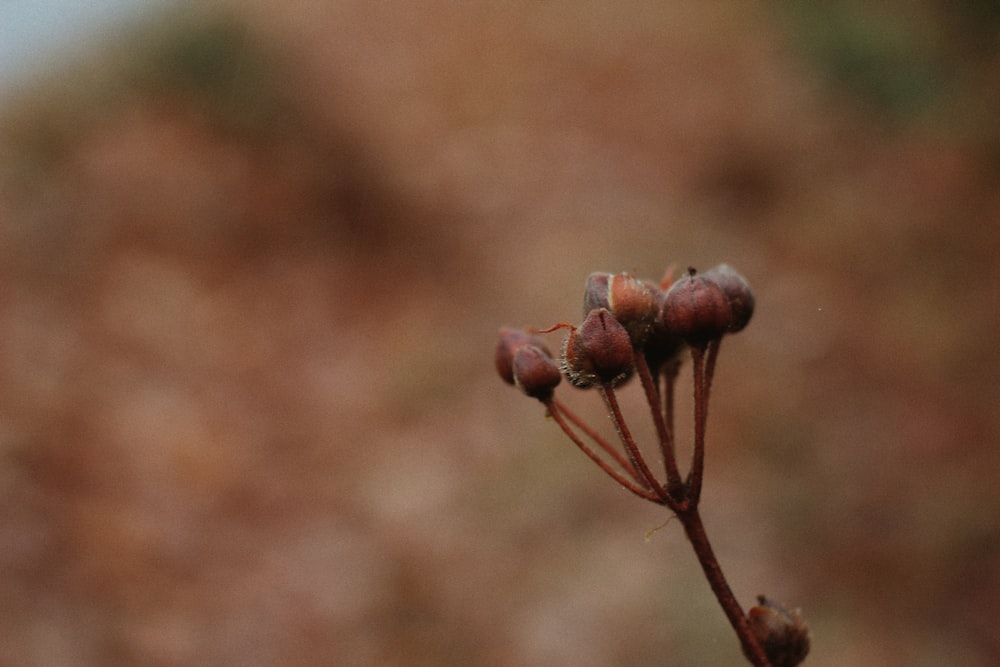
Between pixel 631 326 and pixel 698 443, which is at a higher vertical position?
pixel 631 326

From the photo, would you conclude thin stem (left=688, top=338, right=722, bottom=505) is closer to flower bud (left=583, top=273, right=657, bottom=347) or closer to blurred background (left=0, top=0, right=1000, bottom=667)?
flower bud (left=583, top=273, right=657, bottom=347)

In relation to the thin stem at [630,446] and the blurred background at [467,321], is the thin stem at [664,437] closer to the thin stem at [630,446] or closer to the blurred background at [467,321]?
the thin stem at [630,446]

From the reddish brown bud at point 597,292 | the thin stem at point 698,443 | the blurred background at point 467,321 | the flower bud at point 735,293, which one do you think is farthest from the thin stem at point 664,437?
the blurred background at point 467,321

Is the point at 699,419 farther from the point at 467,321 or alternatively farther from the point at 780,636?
the point at 467,321

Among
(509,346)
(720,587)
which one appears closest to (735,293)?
(509,346)

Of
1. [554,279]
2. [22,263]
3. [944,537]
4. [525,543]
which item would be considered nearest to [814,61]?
[554,279]
